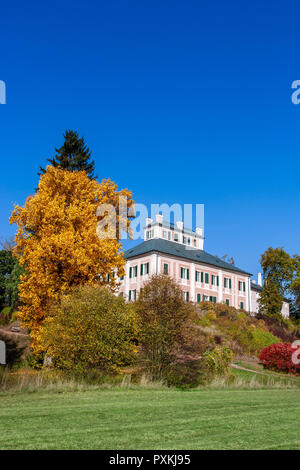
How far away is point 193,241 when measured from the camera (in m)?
55.6

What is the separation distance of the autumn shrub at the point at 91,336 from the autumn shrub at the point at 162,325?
1.53 ft

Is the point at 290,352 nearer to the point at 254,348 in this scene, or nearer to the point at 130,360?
the point at 254,348

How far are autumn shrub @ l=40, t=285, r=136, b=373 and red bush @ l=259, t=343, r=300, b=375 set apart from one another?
11973 mm

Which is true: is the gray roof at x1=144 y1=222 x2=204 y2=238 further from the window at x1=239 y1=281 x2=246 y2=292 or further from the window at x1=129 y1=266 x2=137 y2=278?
the window at x1=239 y1=281 x2=246 y2=292

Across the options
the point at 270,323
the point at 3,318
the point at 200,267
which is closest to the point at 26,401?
the point at 3,318

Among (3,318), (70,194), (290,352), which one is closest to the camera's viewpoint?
(70,194)

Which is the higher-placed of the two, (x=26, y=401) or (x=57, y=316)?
(x=57, y=316)

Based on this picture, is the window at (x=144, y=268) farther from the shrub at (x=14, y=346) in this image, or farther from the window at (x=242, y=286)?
the shrub at (x=14, y=346)

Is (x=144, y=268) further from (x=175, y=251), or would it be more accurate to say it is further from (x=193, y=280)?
(x=193, y=280)

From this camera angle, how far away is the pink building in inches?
1850

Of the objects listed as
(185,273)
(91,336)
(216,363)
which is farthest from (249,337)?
(91,336)

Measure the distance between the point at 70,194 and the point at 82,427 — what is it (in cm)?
1703

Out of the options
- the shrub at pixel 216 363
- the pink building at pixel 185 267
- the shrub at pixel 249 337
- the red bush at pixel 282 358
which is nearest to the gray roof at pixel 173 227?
the pink building at pixel 185 267

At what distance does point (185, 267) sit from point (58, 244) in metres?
30.5
